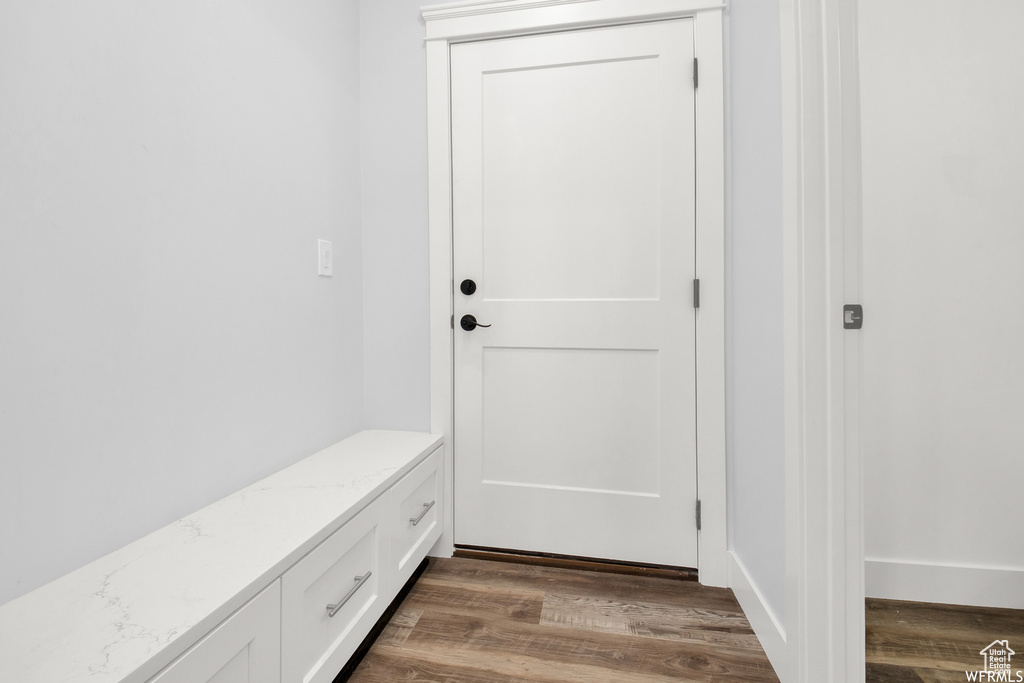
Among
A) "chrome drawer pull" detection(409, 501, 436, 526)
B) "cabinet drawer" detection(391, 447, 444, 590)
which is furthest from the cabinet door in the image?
"chrome drawer pull" detection(409, 501, 436, 526)

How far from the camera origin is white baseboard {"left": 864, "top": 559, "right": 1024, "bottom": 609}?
5.00 feet

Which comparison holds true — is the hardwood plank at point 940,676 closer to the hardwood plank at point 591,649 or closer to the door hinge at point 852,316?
the hardwood plank at point 591,649

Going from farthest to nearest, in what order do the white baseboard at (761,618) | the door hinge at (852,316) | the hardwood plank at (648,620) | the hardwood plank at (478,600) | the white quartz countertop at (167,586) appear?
the hardwood plank at (478,600)
the hardwood plank at (648,620)
the white baseboard at (761,618)
the door hinge at (852,316)
the white quartz countertop at (167,586)

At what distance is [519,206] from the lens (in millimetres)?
1768

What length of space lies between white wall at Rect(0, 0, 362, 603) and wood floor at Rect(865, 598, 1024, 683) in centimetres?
176

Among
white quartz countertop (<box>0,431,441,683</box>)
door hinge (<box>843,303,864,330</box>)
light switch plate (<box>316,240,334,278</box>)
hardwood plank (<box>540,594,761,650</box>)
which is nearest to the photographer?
white quartz countertop (<box>0,431,441,683</box>)

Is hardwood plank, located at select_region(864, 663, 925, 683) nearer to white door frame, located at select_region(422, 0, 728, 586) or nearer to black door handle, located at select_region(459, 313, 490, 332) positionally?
white door frame, located at select_region(422, 0, 728, 586)

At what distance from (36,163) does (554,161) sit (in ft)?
4.51

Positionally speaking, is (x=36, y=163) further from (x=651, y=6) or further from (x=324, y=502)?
(x=651, y=6)

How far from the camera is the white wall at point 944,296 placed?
5.04ft

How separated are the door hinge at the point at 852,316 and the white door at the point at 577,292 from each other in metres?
0.61

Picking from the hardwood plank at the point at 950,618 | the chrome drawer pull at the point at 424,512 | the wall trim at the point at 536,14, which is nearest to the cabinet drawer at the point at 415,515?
the chrome drawer pull at the point at 424,512

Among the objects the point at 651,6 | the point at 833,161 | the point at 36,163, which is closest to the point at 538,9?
the point at 651,6

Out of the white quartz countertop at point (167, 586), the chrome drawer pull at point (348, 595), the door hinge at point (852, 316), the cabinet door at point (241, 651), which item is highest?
the door hinge at point (852, 316)
